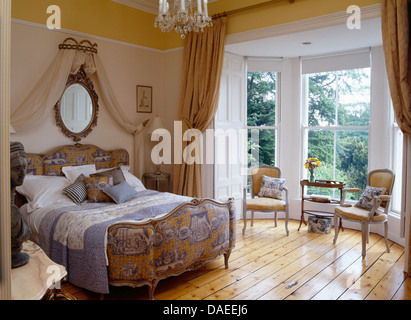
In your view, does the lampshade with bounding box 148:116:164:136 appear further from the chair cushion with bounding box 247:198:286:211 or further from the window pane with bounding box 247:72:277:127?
the chair cushion with bounding box 247:198:286:211

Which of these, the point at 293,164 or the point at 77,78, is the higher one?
the point at 77,78

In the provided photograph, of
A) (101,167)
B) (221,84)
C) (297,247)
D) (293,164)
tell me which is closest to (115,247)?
(101,167)

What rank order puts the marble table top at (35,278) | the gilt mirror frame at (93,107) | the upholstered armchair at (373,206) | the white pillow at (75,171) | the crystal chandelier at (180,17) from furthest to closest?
1. the gilt mirror frame at (93,107)
2. the white pillow at (75,171)
3. the upholstered armchair at (373,206)
4. the crystal chandelier at (180,17)
5. the marble table top at (35,278)

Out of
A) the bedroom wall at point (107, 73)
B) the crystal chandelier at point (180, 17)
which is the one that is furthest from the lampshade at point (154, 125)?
the crystal chandelier at point (180, 17)

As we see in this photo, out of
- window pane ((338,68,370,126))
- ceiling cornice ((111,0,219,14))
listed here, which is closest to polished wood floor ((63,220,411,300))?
window pane ((338,68,370,126))

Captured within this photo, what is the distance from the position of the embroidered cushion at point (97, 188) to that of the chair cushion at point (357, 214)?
2.89 metres

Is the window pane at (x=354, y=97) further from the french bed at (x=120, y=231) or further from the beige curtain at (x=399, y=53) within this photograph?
the french bed at (x=120, y=231)

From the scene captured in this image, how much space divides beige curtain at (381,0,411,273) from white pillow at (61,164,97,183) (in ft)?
12.1

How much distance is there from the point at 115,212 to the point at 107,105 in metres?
2.05

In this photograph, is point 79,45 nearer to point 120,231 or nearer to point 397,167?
point 120,231

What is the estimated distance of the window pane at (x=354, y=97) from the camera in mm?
5203

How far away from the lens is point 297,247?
173 inches
